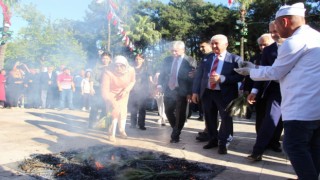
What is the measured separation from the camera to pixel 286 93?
308 centimetres

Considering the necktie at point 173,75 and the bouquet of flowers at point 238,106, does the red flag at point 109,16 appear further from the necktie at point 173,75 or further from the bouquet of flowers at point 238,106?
the bouquet of flowers at point 238,106

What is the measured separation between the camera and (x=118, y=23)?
7406 mm

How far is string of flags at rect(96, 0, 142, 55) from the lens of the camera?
6473mm

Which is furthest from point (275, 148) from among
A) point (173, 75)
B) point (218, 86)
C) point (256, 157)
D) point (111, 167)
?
point (111, 167)

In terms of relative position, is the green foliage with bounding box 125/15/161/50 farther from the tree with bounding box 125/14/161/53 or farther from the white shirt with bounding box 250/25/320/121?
the white shirt with bounding box 250/25/320/121

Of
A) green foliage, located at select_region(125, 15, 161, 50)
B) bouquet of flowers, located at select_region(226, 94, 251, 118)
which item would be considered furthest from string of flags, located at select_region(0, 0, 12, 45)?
bouquet of flowers, located at select_region(226, 94, 251, 118)

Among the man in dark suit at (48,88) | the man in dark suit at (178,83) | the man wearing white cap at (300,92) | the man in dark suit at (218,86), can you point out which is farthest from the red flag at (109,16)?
the man in dark suit at (48,88)

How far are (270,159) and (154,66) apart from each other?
15.5 feet

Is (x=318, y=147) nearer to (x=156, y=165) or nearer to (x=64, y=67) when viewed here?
(x=156, y=165)

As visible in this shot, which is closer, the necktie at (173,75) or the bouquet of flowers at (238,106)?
the bouquet of flowers at (238,106)

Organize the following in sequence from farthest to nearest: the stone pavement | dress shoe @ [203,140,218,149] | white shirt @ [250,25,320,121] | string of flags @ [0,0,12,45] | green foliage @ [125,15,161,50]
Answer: green foliage @ [125,15,161,50] < dress shoe @ [203,140,218,149] < string of flags @ [0,0,12,45] < the stone pavement < white shirt @ [250,25,320,121]

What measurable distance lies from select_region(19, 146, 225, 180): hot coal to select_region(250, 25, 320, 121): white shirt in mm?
1335

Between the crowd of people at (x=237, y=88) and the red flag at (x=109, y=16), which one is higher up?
the red flag at (x=109, y=16)

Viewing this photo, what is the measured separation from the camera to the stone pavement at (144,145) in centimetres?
411
